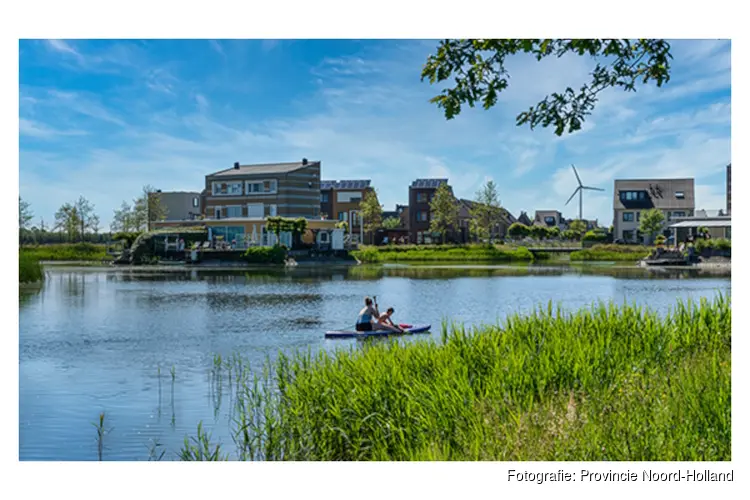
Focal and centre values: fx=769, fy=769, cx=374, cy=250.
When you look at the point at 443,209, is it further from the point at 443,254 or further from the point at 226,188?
the point at 226,188

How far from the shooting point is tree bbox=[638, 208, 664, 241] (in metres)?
53.1

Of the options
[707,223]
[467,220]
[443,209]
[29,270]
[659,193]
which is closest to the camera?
[29,270]

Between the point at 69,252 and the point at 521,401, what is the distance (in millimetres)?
35588

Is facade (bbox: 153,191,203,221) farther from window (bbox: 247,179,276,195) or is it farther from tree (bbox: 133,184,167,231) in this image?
tree (bbox: 133,184,167,231)

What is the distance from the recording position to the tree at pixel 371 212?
57.2 meters

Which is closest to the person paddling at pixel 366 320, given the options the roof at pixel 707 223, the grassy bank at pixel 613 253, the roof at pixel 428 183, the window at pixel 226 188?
the roof at pixel 707 223

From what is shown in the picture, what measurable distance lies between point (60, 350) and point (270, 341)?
3.69 metres

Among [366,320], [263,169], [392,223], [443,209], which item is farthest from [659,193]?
Result: [366,320]

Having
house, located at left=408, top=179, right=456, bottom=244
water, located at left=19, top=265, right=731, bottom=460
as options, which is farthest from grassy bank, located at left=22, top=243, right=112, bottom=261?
house, located at left=408, top=179, right=456, bottom=244

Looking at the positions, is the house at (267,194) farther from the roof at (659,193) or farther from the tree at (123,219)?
the roof at (659,193)

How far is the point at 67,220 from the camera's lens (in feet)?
111

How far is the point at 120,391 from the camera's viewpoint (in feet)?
32.8

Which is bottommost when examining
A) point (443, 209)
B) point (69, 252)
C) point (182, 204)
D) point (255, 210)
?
point (69, 252)
